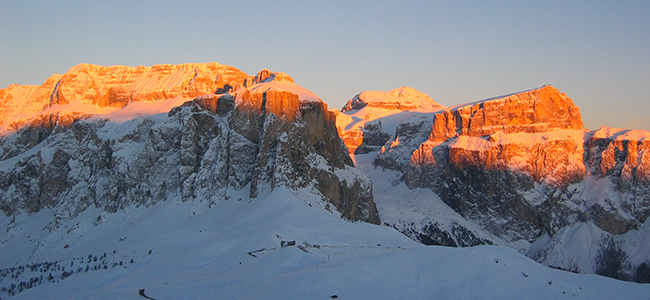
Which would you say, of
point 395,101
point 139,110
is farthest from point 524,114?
point 139,110

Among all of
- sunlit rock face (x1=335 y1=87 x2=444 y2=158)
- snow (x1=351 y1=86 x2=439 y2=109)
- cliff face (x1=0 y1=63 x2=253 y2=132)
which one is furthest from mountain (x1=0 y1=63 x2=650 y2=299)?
snow (x1=351 y1=86 x2=439 y2=109)

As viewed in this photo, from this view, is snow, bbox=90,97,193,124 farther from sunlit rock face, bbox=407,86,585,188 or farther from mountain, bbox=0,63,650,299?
sunlit rock face, bbox=407,86,585,188

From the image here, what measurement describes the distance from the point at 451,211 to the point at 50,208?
7743cm

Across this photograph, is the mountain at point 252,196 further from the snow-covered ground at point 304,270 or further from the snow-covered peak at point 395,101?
the snow-covered peak at point 395,101

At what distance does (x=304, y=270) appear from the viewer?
103 ft

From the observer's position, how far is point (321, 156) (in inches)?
3430

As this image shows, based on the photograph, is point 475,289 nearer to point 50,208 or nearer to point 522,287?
point 522,287

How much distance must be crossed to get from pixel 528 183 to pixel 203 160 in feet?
220

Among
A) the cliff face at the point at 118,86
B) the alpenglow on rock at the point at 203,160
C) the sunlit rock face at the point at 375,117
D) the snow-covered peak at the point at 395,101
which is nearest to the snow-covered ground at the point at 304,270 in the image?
the alpenglow on rock at the point at 203,160

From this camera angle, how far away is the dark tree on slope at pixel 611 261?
328ft

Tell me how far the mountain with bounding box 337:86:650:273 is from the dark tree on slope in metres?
1.00

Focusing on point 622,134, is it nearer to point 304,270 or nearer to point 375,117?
point 375,117

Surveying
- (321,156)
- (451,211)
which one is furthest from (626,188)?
(321,156)

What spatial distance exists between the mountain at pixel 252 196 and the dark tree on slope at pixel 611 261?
197cm
